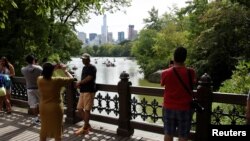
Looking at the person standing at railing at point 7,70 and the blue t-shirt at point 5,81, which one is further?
the person standing at railing at point 7,70

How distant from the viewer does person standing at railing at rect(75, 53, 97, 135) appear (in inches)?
298

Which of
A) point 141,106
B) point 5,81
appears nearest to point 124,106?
point 141,106

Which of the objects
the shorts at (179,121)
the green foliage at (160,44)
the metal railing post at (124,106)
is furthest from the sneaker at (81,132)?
the green foliage at (160,44)

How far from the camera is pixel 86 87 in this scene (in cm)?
767

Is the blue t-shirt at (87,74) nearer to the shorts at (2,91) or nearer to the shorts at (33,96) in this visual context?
the shorts at (33,96)

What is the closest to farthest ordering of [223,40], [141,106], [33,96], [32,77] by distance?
[141,106] → [32,77] → [33,96] → [223,40]

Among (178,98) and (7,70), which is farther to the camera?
(7,70)

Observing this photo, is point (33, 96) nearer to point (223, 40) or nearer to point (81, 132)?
point (81, 132)

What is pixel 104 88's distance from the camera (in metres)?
8.21

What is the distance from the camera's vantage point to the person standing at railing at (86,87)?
7.56 m

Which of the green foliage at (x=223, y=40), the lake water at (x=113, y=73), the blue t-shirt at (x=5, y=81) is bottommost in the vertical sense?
the lake water at (x=113, y=73)

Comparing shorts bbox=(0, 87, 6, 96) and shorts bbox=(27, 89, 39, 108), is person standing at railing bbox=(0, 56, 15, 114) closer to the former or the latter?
shorts bbox=(0, 87, 6, 96)

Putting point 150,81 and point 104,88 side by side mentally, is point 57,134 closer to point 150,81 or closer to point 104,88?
point 104,88

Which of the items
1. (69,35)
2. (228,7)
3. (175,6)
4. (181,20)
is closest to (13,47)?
(69,35)
